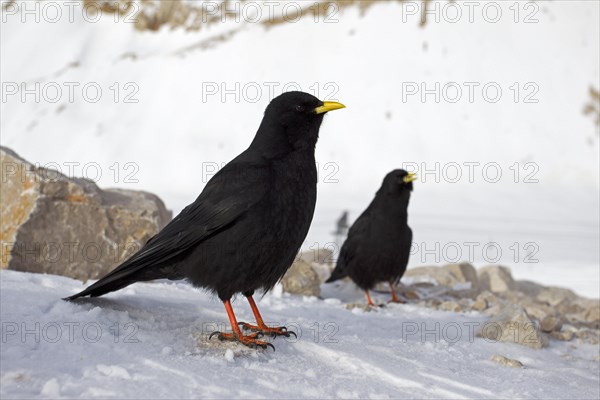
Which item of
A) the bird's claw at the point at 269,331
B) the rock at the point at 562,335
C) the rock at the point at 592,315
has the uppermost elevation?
the bird's claw at the point at 269,331

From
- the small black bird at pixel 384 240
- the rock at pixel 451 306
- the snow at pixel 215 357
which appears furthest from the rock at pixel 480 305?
the snow at pixel 215 357

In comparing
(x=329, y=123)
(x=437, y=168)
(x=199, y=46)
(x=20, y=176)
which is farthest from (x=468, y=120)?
(x=20, y=176)

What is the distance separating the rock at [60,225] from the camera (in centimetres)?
604

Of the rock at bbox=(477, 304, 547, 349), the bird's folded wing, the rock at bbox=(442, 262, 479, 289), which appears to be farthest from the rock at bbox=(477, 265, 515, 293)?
the bird's folded wing

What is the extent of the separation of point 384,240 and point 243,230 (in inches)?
→ 146

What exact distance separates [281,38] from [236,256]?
26.5 m

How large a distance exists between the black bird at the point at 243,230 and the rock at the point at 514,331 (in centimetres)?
246

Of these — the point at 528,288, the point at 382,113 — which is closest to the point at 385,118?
the point at 382,113

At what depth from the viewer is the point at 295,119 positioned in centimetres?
410

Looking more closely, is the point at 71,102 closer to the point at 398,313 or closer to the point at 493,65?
the point at 493,65

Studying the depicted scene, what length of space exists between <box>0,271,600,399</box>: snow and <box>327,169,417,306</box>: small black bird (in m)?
1.62

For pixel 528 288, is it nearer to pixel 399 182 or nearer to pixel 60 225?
pixel 399 182

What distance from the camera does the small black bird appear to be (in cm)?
717

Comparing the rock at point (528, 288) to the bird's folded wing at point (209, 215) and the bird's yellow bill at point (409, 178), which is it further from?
the bird's folded wing at point (209, 215)
